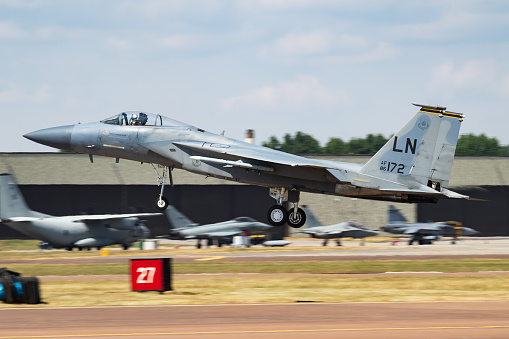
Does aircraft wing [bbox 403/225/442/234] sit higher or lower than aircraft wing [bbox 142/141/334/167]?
lower

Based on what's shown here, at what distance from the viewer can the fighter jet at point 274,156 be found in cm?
2628

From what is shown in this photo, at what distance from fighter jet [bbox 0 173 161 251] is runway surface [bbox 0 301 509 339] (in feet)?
84.1

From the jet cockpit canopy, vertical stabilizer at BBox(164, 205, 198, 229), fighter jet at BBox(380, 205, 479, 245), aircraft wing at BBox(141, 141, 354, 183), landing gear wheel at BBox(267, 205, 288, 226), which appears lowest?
vertical stabilizer at BBox(164, 205, 198, 229)

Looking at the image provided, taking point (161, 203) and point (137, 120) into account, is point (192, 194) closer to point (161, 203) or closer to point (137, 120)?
point (137, 120)

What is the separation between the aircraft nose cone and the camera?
2661 cm

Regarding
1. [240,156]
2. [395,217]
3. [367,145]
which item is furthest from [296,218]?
[367,145]

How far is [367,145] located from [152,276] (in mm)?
118924

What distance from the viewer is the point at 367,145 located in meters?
141

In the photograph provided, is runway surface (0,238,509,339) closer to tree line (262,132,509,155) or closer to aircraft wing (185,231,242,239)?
aircraft wing (185,231,242,239)

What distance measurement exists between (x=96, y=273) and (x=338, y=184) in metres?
13.8

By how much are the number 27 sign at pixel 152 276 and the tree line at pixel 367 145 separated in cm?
11212

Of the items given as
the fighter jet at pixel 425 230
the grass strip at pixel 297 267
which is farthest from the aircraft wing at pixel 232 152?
the fighter jet at pixel 425 230

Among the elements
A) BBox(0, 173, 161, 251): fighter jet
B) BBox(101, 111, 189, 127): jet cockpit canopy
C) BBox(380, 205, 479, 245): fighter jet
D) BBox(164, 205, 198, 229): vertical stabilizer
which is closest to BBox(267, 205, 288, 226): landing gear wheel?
BBox(101, 111, 189, 127): jet cockpit canopy

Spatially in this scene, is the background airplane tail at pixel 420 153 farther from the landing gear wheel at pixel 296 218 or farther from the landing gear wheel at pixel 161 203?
the landing gear wheel at pixel 161 203
